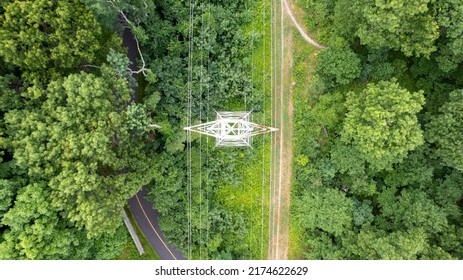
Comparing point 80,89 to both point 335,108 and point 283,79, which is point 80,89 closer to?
point 283,79

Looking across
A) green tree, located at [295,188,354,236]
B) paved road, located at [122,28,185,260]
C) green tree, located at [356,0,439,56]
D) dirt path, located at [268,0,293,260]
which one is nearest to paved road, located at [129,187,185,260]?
paved road, located at [122,28,185,260]

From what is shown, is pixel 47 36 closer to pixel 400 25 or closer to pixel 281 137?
pixel 281 137

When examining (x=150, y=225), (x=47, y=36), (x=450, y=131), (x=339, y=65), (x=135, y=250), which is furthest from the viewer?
(x=150, y=225)

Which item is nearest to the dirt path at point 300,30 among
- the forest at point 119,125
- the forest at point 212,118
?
the forest at point 212,118

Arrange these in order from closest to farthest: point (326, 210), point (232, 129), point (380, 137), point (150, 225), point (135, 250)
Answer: point (380, 137), point (232, 129), point (326, 210), point (135, 250), point (150, 225)

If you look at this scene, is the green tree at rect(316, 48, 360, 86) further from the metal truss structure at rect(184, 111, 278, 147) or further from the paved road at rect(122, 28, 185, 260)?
the paved road at rect(122, 28, 185, 260)

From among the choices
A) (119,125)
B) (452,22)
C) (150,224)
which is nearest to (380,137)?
(452,22)
